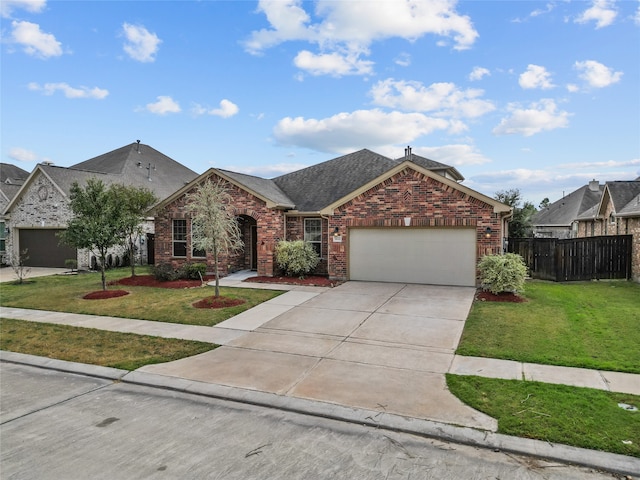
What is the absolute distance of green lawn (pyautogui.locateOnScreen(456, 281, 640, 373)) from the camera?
Answer: 6848mm

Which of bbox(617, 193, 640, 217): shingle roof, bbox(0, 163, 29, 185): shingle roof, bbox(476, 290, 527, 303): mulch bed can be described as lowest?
bbox(476, 290, 527, 303): mulch bed

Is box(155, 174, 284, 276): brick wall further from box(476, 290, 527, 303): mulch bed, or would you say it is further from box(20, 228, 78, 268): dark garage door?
box(476, 290, 527, 303): mulch bed

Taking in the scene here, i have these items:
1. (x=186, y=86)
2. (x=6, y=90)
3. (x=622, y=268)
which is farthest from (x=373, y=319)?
(x=6, y=90)

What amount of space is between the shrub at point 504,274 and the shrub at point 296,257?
6.57 metres

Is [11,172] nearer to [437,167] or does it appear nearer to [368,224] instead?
[368,224]

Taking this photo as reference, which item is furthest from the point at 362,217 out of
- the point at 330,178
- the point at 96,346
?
the point at 96,346

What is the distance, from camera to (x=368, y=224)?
592 inches

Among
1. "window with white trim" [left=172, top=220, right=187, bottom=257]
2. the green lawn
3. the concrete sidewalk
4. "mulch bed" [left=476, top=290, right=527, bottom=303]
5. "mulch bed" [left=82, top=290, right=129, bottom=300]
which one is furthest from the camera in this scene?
"window with white trim" [left=172, top=220, right=187, bottom=257]

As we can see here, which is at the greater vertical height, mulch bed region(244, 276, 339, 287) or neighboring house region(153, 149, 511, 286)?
neighboring house region(153, 149, 511, 286)

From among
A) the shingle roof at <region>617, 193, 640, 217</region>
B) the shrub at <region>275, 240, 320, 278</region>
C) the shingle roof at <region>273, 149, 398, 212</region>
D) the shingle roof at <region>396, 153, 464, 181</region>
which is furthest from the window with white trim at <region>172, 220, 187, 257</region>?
the shingle roof at <region>617, 193, 640, 217</region>

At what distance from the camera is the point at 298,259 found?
15.7m

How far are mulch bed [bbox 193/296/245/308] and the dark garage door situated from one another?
13.5 meters

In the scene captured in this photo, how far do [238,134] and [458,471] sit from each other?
62.9 ft

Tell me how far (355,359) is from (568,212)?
34.4 m
